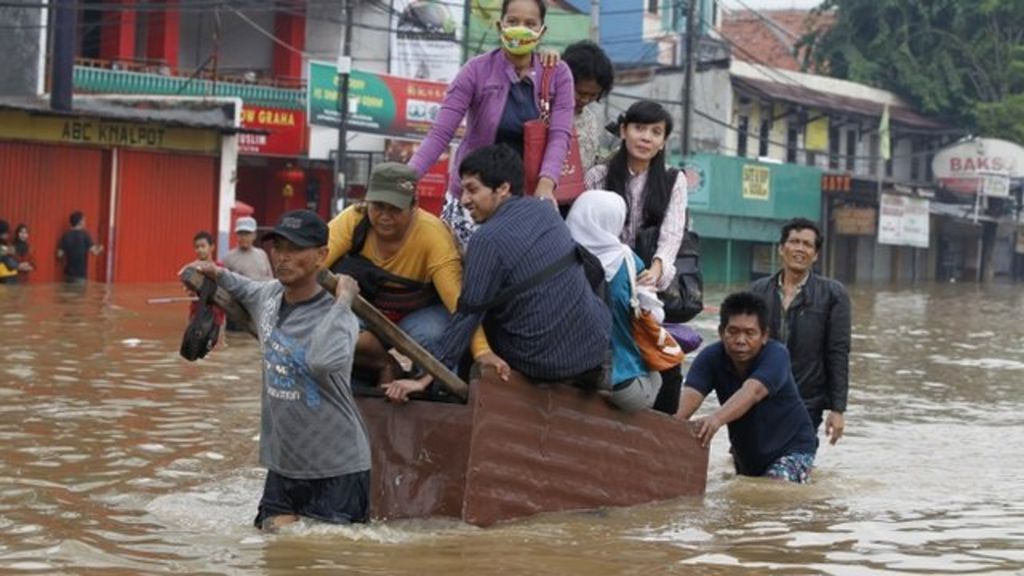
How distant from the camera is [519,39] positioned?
26.2ft

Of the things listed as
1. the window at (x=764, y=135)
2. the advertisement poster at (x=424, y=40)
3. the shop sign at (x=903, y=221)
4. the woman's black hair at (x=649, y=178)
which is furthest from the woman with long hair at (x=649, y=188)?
the shop sign at (x=903, y=221)

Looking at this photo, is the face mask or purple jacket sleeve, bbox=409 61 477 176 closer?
the face mask

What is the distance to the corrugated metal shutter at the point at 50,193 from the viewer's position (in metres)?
28.6

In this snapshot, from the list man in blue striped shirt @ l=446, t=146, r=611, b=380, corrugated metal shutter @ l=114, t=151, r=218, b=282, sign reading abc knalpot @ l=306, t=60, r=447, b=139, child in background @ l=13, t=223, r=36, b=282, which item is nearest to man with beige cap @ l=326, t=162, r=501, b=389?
man in blue striped shirt @ l=446, t=146, r=611, b=380

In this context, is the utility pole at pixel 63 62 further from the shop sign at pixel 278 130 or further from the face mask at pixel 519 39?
the face mask at pixel 519 39

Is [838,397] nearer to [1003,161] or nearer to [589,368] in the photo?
[589,368]

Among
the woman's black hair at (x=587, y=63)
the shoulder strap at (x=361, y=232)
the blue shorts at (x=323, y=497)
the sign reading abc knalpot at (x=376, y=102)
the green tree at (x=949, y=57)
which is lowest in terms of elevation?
the blue shorts at (x=323, y=497)

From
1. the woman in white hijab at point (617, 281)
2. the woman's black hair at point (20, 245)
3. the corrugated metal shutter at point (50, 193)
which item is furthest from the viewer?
the corrugated metal shutter at point (50, 193)

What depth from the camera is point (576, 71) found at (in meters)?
8.53

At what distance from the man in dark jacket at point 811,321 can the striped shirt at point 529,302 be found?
2.23 m

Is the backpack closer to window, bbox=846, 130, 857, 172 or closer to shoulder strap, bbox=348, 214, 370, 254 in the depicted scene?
shoulder strap, bbox=348, 214, 370, 254

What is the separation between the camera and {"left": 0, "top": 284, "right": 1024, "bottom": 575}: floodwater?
6883 millimetres

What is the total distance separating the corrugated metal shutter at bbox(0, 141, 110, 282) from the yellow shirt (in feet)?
72.5

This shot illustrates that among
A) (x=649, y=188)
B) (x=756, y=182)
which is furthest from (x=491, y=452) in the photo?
(x=756, y=182)
